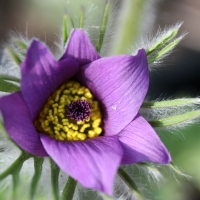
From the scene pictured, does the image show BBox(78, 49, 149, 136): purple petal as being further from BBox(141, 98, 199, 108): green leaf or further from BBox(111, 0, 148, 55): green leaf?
BBox(111, 0, 148, 55): green leaf

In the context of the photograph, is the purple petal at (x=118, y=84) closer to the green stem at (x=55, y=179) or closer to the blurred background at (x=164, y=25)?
the green stem at (x=55, y=179)

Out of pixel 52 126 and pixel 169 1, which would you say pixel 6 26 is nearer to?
pixel 169 1

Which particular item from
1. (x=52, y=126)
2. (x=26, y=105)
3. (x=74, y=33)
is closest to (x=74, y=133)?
Result: (x=52, y=126)

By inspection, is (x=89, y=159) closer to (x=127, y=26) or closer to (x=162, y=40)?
(x=162, y=40)

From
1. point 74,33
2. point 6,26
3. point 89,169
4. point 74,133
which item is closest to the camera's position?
point 89,169

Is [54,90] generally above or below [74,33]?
below

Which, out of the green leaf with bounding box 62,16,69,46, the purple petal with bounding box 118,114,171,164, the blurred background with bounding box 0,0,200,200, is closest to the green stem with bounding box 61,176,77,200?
the purple petal with bounding box 118,114,171,164
